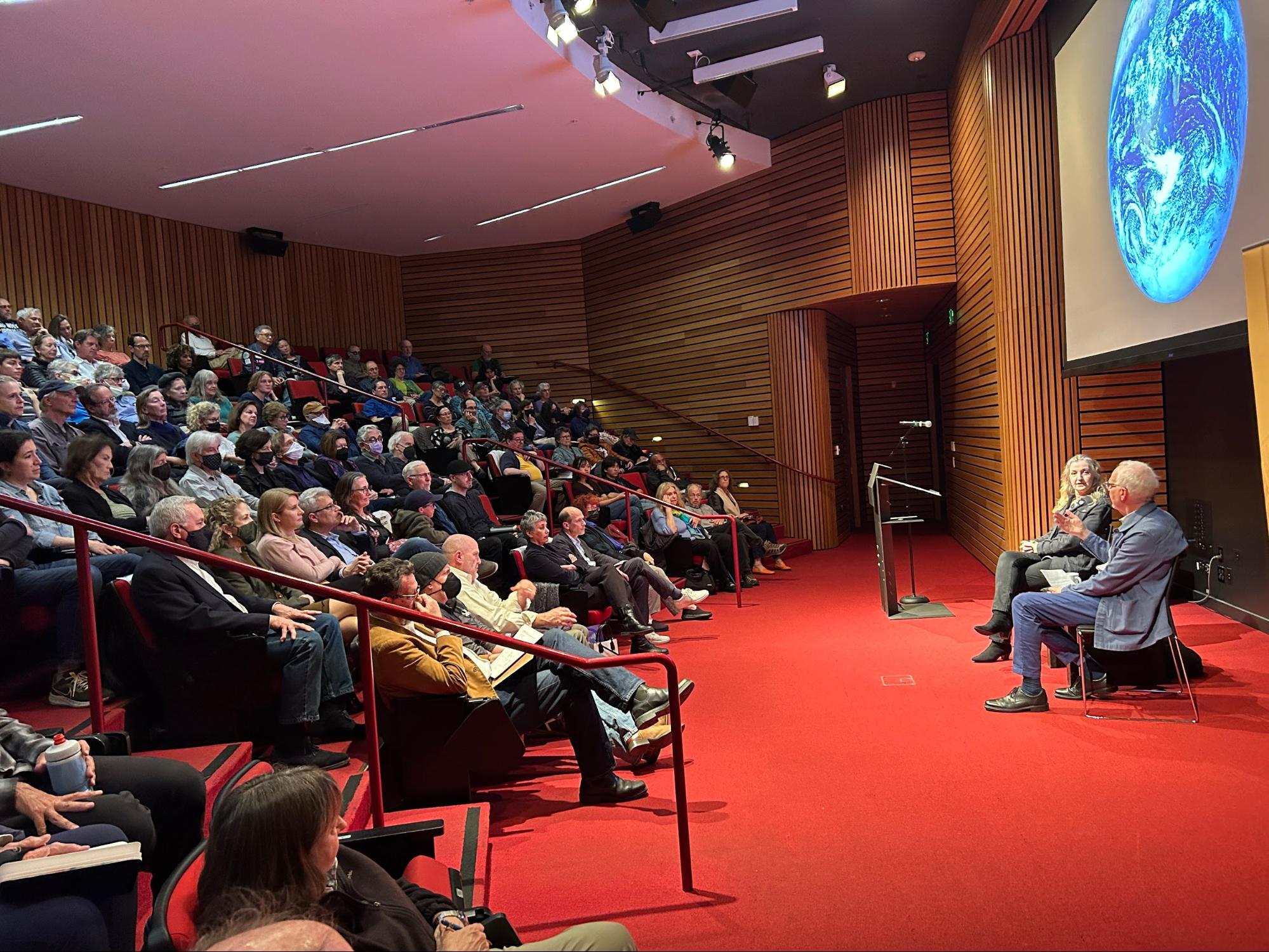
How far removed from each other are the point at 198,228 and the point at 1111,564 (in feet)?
32.1

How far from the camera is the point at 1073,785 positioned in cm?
305

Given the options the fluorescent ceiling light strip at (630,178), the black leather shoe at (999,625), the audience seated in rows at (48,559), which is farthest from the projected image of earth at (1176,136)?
the fluorescent ceiling light strip at (630,178)

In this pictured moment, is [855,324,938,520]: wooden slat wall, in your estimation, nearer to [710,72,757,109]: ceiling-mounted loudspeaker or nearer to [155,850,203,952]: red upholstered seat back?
[710,72,757,109]: ceiling-mounted loudspeaker

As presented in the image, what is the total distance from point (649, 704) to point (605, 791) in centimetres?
47

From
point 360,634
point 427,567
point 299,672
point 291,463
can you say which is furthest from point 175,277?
point 360,634

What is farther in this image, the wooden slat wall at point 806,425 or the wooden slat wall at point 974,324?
the wooden slat wall at point 806,425

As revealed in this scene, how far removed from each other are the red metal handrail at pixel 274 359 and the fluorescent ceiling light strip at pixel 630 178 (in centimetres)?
325

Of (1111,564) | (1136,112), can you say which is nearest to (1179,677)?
(1111,564)

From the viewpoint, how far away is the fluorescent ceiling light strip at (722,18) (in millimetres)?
6617

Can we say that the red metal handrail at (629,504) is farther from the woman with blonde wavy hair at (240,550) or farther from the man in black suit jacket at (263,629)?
the man in black suit jacket at (263,629)

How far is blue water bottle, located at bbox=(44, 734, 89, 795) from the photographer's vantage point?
1.93 metres

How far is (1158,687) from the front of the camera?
4016 millimetres

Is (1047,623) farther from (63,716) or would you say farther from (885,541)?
(63,716)

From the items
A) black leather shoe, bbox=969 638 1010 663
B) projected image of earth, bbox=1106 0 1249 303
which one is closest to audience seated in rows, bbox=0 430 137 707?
black leather shoe, bbox=969 638 1010 663
